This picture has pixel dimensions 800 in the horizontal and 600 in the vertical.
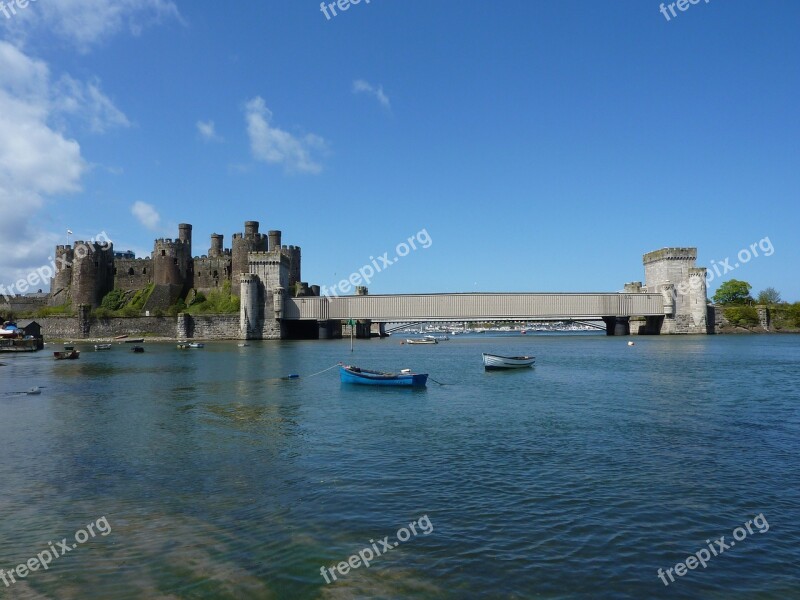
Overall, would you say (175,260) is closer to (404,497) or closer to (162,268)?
(162,268)

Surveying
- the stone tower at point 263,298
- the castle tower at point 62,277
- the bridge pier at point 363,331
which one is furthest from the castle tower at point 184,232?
the bridge pier at point 363,331

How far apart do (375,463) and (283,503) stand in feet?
11.4

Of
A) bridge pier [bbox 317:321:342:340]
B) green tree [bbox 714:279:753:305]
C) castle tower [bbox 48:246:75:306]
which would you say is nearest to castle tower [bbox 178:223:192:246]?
castle tower [bbox 48:246:75:306]

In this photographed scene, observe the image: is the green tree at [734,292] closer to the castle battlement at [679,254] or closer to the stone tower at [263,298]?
the castle battlement at [679,254]

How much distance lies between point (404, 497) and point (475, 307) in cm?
8515

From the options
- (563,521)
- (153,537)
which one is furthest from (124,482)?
(563,521)

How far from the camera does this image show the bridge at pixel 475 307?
93.9 m

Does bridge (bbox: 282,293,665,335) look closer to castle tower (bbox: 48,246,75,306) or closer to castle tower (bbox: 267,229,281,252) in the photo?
castle tower (bbox: 267,229,281,252)

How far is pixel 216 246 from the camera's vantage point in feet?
313

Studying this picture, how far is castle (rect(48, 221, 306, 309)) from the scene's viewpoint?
90.3 m

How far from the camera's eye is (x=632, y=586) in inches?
306

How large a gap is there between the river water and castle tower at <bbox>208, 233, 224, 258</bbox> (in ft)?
236

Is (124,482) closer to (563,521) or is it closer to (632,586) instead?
(563,521)

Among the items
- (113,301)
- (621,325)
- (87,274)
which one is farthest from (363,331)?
(87,274)
